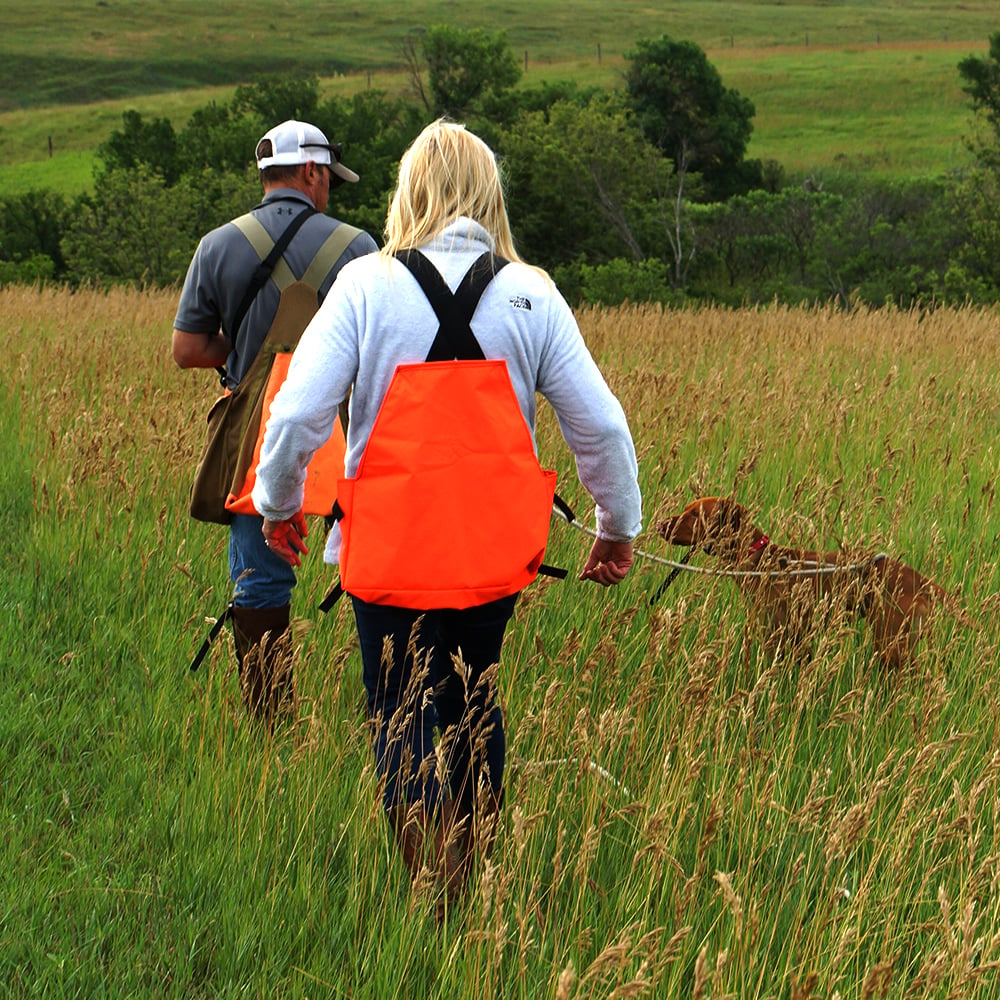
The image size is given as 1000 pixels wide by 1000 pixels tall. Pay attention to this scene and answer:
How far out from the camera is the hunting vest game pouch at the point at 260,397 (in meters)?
3.05

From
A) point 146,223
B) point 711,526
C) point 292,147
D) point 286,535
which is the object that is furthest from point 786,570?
point 146,223

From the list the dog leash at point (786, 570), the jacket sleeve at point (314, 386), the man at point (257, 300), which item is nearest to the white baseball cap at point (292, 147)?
the man at point (257, 300)

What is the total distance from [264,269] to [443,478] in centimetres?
122

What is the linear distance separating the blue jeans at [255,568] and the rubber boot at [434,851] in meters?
1.03

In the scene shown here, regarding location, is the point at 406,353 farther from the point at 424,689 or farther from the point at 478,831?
the point at 478,831

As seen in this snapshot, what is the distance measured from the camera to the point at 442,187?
229 cm

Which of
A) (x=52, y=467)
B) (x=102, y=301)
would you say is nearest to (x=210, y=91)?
(x=102, y=301)

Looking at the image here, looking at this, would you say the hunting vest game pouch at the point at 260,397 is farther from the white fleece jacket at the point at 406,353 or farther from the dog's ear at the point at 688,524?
the dog's ear at the point at 688,524

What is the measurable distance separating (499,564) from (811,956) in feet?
3.17

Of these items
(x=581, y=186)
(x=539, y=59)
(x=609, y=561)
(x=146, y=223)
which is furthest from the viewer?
(x=539, y=59)

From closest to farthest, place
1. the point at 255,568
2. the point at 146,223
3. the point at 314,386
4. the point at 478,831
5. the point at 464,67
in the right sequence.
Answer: the point at 478,831 → the point at 314,386 → the point at 255,568 → the point at 146,223 → the point at 464,67

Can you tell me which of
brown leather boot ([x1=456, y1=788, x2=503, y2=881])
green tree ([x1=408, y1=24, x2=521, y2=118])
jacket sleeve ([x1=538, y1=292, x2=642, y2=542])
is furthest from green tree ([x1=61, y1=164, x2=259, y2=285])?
brown leather boot ([x1=456, y1=788, x2=503, y2=881])

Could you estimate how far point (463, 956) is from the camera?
83.7 inches

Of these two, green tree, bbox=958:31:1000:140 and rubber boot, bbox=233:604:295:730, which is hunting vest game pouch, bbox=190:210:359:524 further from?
green tree, bbox=958:31:1000:140
